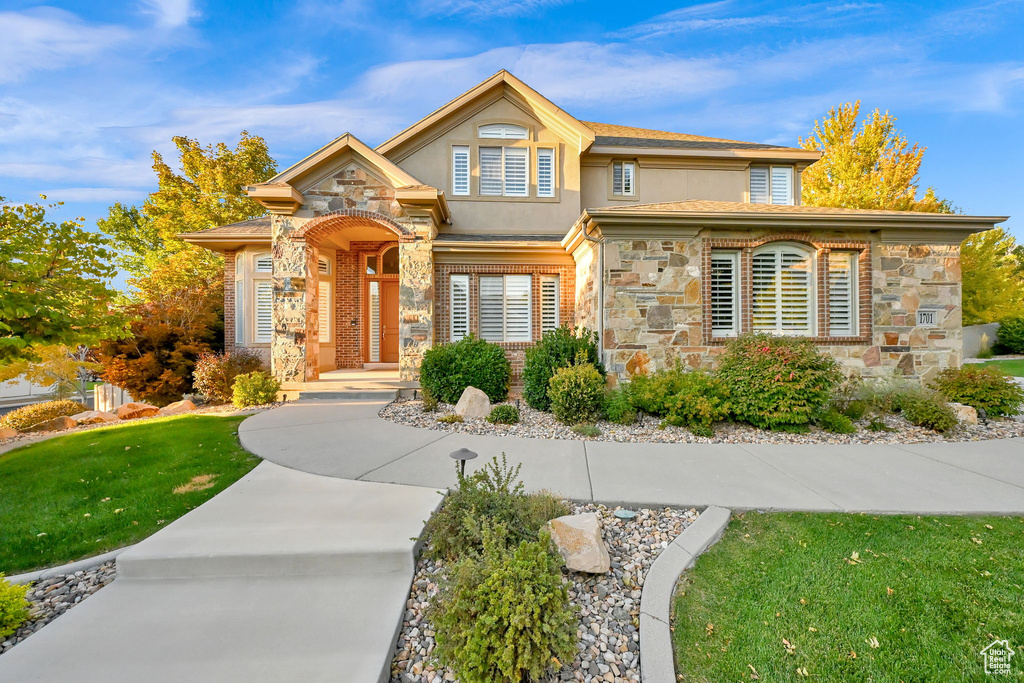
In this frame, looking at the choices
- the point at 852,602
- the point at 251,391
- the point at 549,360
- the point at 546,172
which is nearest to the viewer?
the point at 852,602

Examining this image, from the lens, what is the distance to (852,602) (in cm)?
244

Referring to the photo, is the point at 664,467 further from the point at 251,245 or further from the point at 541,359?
the point at 251,245

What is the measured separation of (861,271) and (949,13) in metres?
6.17

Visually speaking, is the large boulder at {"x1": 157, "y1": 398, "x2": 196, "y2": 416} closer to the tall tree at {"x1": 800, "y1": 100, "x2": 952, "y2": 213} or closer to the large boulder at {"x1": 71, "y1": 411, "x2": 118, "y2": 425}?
the large boulder at {"x1": 71, "y1": 411, "x2": 118, "y2": 425}

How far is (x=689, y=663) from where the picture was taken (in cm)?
210

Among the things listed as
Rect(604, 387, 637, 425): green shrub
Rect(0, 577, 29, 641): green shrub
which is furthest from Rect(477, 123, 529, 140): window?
Rect(0, 577, 29, 641): green shrub

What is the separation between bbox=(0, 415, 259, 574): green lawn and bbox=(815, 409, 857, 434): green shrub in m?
8.32

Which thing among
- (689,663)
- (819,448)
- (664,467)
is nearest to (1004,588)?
(689,663)

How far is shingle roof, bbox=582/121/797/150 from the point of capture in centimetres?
1272

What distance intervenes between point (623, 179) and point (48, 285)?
41.3ft

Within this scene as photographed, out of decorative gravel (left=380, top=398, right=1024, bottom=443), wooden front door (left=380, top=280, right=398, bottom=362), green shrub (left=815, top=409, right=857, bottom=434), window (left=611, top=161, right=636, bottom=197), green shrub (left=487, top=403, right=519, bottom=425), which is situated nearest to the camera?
decorative gravel (left=380, top=398, right=1024, bottom=443)

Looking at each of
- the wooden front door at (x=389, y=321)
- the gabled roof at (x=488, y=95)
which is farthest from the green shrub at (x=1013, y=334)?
the wooden front door at (x=389, y=321)

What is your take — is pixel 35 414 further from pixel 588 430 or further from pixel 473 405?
pixel 588 430

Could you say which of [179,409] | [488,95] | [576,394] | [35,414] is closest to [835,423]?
[576,394]
